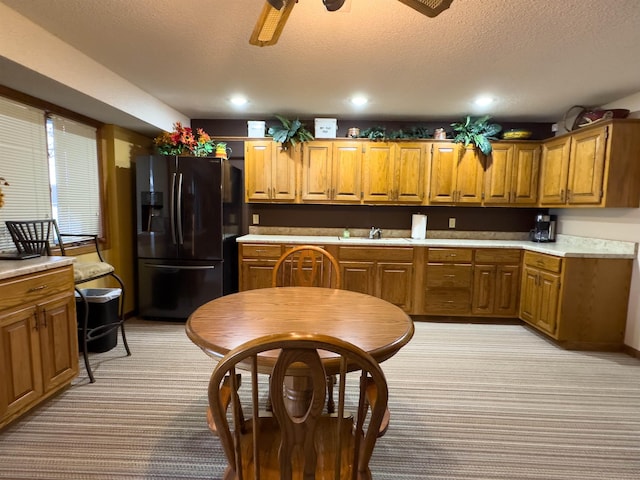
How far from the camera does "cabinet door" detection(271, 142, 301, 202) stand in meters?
3.91

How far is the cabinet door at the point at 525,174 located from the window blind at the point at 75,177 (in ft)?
14.8

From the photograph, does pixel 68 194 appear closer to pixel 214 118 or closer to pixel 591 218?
pixel 214 118

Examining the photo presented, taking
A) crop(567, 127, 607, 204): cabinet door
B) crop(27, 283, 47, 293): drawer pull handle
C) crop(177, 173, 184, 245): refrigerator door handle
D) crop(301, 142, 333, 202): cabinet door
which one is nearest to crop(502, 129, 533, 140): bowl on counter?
crop(567, 127, 607, 204): cabinet door

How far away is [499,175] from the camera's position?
3840 millimetres

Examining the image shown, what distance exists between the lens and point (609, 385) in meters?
2.48

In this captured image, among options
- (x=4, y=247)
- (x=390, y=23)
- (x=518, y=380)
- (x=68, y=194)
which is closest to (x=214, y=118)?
(x=68, y=194)

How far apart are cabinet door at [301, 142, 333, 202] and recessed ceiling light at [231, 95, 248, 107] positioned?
814 millimetres

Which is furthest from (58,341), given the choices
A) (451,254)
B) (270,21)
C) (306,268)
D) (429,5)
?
(451,254)

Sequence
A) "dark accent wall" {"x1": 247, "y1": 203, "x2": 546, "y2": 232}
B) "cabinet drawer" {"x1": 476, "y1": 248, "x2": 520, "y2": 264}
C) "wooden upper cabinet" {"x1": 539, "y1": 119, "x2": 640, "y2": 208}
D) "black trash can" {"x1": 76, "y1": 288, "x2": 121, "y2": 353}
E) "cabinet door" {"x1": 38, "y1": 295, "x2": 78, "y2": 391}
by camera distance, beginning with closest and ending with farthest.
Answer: "cabinet door" {"x1": 38, "y1": 295, "x2": 78, "y2": 391} → "black trash can" {"x1": 76, "y1": 288, "x2": 121, "y2": 353} → "wooden upper cabinet" {"x1": 539, "y1": 119, "x2": 640, "y2": 208} → "cabinet drawer" {"x1": 476, "y1": 248, "x2": 520, "y2": 264} → "dark accent wall" {"x1": 247, "y1": 203, "x2": 546, "y2": 232}

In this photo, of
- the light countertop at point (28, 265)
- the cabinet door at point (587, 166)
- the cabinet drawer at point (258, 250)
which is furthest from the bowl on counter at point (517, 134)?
the light countertop at point (28, 265)

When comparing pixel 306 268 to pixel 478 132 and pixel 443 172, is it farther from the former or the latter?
pixel 478 132

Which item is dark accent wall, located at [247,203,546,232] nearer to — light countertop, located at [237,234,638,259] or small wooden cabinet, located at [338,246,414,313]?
light countertop, located at [237,234,638,259]

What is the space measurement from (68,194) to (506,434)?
12.6ft

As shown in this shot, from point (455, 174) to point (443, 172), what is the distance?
0.45 feet
